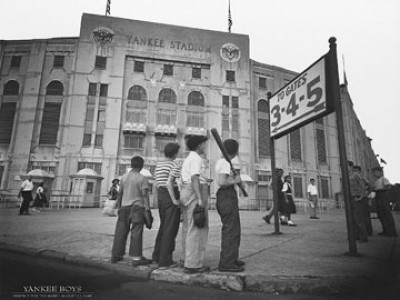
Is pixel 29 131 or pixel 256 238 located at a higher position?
pixel 29 131

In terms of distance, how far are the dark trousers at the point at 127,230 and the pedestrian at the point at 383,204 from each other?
529cm

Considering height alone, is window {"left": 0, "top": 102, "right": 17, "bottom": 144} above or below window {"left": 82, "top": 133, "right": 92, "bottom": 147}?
above

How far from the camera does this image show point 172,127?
22500mm

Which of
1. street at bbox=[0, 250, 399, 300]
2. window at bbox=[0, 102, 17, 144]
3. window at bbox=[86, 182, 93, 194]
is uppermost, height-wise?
window at bbox=[0, 102, 17, 144]

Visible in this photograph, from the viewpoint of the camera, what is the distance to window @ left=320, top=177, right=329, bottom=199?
25312mm

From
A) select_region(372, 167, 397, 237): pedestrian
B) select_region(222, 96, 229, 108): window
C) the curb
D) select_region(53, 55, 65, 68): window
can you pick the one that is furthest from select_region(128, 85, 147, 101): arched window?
the curb

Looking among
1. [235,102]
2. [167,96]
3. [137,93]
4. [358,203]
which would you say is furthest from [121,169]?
[358,203]

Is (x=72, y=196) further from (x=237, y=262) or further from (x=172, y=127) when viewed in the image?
(x=237, y=262)

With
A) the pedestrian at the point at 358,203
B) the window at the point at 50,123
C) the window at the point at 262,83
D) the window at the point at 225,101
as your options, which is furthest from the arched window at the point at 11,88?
the pedestrian at the point at 358,203

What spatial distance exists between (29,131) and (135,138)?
336 inches

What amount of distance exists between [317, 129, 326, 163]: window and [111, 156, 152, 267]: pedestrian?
2587cm

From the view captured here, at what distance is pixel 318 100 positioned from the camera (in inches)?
161

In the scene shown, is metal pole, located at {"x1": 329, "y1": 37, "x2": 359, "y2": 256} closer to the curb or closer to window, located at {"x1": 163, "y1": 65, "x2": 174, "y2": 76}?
the curb

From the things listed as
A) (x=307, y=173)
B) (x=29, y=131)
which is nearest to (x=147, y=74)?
(x=29, y=131)
